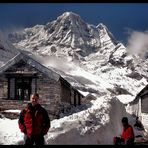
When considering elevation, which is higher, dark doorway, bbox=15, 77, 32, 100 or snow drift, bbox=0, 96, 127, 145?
dark doorway, bbox=15, 77, 32, 100

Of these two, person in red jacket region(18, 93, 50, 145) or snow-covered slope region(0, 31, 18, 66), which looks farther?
snow-covered slope region(0, 31, 18, 66)

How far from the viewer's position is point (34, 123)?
8719 mm

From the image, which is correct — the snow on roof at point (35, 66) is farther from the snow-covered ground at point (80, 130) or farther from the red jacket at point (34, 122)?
the red jacket at point (34, 122)

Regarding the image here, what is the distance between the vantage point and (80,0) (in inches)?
320

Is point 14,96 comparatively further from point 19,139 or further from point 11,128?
point 19,139

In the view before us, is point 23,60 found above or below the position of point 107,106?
above

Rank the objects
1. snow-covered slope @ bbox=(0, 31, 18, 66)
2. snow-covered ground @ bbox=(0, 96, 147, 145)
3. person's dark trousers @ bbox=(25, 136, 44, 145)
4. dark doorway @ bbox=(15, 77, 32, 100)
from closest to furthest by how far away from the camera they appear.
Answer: person's dark trousers @ bbox=(25, 136, 44, 145)
snow-covered ground @ bbox=(0, 96, 147, 145)
dark doorway @ bbox=(15, 77, 32, 100)
snow-covered slope @ bbox=(0, 31, 18, 66)

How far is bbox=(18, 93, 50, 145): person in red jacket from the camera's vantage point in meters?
8.68

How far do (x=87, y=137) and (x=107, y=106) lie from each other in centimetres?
664

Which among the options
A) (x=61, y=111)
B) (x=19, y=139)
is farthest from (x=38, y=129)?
(x=61, y=111)

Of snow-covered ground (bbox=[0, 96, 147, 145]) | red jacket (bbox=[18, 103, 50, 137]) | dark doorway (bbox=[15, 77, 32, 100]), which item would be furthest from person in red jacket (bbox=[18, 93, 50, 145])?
dark doorway (bbox=[15, 77, 32, 100])

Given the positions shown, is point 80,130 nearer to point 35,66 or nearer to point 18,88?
point 35,66

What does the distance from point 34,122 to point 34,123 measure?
20 millimetres

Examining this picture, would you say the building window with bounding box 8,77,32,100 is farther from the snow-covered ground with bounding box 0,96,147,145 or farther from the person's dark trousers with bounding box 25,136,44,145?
the person's dark trousers with bounding box 25,136,44,145
